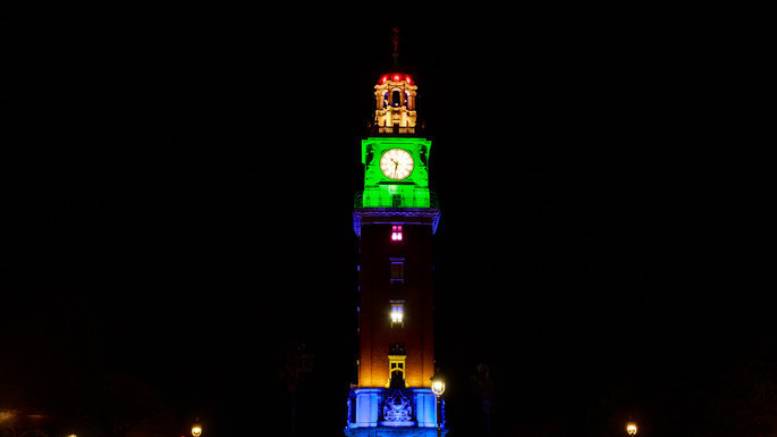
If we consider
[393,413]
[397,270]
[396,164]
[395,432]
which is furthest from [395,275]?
[395,432]

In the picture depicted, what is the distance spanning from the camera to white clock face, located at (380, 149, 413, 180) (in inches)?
2169

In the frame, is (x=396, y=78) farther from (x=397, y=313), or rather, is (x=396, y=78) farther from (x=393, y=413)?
(x=393, y=413)

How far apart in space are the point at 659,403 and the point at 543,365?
10.5m

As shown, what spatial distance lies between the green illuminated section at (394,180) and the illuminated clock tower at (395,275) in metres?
0.06

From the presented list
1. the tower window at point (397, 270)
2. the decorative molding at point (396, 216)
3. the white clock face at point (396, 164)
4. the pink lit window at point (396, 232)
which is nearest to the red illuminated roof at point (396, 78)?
the white clock face at point (396, 164)

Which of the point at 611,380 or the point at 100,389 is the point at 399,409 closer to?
the point at 611,380

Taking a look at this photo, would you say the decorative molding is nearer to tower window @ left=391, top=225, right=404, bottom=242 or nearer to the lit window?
tower window @ left=391, top=225, right=404, bottom=242

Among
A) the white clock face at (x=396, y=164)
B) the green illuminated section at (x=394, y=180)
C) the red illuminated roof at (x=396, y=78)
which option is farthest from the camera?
the red illuminated roof at (x=396, y=78)

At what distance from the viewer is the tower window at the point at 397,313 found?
172 ft

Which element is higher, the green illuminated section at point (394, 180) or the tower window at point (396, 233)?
the green illuminated section at point (394, 180)

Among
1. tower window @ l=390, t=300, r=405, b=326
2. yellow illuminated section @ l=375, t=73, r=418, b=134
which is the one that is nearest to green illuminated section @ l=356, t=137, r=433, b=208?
yellow illuminated section @ l=375, t=73, r=418, b=134

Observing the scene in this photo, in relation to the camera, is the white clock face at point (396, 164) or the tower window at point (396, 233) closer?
the tower window at point (396, 233)

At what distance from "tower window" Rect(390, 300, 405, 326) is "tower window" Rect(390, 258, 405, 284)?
4.23 ft

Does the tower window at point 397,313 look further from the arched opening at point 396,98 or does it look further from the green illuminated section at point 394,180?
the arched opening at point 396,98
